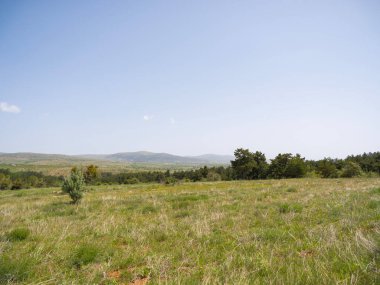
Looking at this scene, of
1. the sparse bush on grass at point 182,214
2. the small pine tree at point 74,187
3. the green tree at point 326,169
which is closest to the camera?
the sparse bush on grass at point 182,214

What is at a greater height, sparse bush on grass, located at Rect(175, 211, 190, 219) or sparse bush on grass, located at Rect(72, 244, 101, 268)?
sparse bush on grass, located at Rect(72, 244, 101, 268)

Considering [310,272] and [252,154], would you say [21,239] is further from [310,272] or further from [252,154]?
[252,154]

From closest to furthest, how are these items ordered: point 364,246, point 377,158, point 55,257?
point 364,246 → point 55,257 → point 377,158

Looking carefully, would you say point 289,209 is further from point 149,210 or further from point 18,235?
point 18,235

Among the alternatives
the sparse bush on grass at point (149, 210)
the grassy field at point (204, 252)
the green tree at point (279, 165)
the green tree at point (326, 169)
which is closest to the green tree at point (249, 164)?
the green tree at point (279, 165)

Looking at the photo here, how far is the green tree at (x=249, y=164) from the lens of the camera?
230 ft

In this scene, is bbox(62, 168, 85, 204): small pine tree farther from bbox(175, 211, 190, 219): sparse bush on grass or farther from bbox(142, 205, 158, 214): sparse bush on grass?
bbox(175, 211, 190, 219): sparse bush on grass

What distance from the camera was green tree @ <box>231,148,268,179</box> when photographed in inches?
2761

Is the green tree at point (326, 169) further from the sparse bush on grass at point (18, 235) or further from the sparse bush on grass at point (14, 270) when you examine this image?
the sparse bush on grass at point (14, 270)

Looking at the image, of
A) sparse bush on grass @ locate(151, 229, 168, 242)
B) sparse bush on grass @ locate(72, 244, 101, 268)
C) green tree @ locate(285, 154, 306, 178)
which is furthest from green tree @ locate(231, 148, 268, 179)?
sparse bush on grass @ locate(72, 244, 101, 268)

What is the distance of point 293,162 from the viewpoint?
2530 inches

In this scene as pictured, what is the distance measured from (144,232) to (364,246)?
550cm

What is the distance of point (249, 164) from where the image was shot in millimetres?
69312

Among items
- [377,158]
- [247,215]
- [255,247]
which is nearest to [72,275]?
[255,247]
